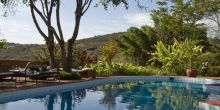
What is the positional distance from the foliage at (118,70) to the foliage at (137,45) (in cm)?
537

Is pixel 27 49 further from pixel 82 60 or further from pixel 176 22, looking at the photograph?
pixel 82 60

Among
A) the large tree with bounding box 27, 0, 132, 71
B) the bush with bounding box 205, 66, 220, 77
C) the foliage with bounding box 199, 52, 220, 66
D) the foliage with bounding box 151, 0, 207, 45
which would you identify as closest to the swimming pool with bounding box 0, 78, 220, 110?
the large tree with bounding box 27, 0, 132, 71

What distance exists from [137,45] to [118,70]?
24.3 ft

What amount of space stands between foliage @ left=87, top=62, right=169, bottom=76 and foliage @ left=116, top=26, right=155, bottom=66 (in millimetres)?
5367

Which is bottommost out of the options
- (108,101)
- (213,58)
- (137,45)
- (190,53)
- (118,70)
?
(108,101)

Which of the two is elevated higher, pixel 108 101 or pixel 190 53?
pixel 190 53

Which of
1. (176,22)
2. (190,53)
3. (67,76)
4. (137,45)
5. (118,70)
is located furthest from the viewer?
(176,22)

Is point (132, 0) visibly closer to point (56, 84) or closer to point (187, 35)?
point (56, 84)

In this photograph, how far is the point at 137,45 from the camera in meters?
30.7

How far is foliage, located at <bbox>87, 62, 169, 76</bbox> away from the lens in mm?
23156

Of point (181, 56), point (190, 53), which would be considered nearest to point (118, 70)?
point (181, 56)

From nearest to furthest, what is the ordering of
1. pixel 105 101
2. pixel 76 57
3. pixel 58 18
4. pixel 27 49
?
pixel 105 101, pixel 58 18, pixel 76 57, pixel 27 49

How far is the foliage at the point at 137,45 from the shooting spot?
3033 centimetres

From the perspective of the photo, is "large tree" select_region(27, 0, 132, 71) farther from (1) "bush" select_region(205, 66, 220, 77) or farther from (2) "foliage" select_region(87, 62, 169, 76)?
(1) "bush" select_region(205, 66, 220, 77)
